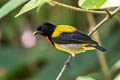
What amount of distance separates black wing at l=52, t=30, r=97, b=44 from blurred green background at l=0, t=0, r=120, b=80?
0.74 m

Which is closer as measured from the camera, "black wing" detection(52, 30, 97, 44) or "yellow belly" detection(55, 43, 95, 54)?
"black wing" detection(52, 30, 97, 44)

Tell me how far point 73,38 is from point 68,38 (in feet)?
0.28

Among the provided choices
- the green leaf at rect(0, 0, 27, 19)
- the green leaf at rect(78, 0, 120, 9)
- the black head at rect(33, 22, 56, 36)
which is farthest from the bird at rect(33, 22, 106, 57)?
the green leaf at rect(78, 0, 120, 9)

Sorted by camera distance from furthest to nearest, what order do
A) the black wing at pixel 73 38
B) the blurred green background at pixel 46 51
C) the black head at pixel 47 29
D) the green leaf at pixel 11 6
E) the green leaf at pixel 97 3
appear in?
1. the blurred green background at pixel 46 51
2. the black head at pixel 47 29
3. the black wing at pixel 73 38
4. the green leaf at pixel 11 6
5. the green leaf at pixel 97 3

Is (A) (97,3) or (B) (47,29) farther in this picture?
(B) (47,29)

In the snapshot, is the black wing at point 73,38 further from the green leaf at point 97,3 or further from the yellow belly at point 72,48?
the green leaf at point 97,3

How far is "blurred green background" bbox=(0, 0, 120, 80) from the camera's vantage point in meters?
4.25

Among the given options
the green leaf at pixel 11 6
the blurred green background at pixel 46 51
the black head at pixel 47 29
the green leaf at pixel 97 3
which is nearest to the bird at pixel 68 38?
the black head at pixel 47 29

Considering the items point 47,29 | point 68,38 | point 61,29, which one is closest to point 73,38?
point 68,38

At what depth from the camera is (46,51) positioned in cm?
466

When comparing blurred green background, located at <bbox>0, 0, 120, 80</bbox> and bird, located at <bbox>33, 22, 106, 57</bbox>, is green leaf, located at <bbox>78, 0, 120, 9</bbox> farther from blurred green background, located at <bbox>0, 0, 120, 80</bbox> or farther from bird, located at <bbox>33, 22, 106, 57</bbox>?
blurred green background, located at <bbox>0, 0, 120, 80</bbox>

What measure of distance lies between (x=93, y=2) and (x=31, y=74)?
10.9ft

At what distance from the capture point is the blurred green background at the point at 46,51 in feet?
14.0

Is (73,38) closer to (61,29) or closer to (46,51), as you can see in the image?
(61,29)
